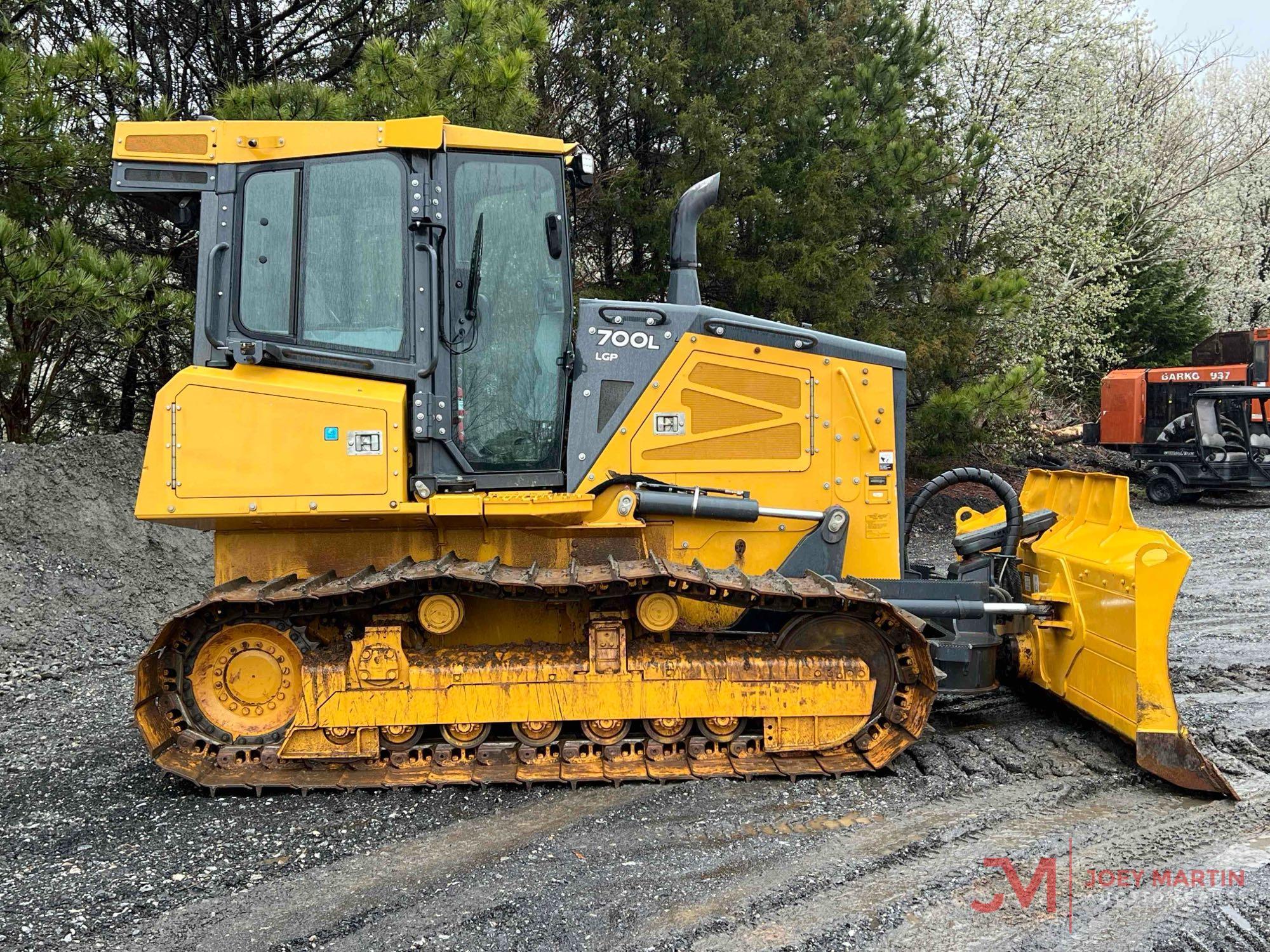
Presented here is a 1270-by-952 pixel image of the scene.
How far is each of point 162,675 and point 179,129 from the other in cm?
253

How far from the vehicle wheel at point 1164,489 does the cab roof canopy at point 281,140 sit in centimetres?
1623

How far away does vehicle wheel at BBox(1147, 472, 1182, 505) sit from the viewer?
698 inches

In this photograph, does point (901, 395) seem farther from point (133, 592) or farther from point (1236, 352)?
point (1236, 352)

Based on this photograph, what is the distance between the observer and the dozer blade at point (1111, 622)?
4602 mm

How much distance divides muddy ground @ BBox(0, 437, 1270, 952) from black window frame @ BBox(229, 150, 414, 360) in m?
2.04

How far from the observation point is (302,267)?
475cm

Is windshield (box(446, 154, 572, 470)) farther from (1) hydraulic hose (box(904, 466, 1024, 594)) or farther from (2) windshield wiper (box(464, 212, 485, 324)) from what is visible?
(1) hydraulic hose (box(904, 466, 1024, 594))

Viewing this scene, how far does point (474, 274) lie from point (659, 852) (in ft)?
8.75

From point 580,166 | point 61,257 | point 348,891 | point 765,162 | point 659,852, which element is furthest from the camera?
point 765,162

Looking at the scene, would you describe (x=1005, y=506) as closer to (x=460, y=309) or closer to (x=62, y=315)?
(x=460, y=309)

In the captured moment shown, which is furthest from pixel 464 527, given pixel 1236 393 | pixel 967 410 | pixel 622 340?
pixel 1236 393

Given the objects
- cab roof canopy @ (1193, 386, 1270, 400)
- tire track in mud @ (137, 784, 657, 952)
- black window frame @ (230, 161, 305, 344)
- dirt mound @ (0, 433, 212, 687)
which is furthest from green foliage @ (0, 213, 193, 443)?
cab roof canopy @ (1193, 386, 1270, 400)

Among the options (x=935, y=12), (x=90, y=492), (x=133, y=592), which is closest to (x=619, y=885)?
(x=133, y=592)

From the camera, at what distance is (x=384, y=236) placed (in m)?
4.76
